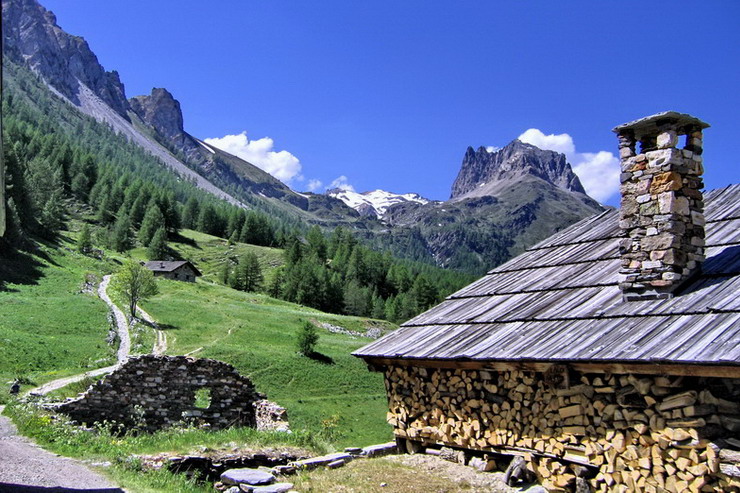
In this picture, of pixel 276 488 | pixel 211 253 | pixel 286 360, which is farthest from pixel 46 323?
pixel 211 253

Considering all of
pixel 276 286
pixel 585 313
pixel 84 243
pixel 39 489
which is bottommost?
pixel 39 489

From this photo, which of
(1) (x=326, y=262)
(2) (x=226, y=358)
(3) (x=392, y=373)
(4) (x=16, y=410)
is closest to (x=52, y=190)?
(1) (x=326, y=262)

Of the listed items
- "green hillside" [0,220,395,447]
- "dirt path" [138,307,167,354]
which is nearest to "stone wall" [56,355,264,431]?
"green hillside" [0,220,395,447]

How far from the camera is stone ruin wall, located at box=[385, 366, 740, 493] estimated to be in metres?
8.58

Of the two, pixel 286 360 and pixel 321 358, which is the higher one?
pixel 321 358

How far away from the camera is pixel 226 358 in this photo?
149 feet

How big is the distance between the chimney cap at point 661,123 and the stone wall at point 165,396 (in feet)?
52.5

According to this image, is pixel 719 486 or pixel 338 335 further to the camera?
pixel 338 335

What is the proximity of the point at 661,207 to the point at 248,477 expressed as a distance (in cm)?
926

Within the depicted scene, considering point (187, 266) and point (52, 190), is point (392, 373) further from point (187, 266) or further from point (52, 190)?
point (52, 190)

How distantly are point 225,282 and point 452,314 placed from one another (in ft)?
331

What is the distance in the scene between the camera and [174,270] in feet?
329

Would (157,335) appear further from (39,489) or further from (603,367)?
(603,367)

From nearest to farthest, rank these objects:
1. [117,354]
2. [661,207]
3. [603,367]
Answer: [603,367]
[661,207]
[117,354]
